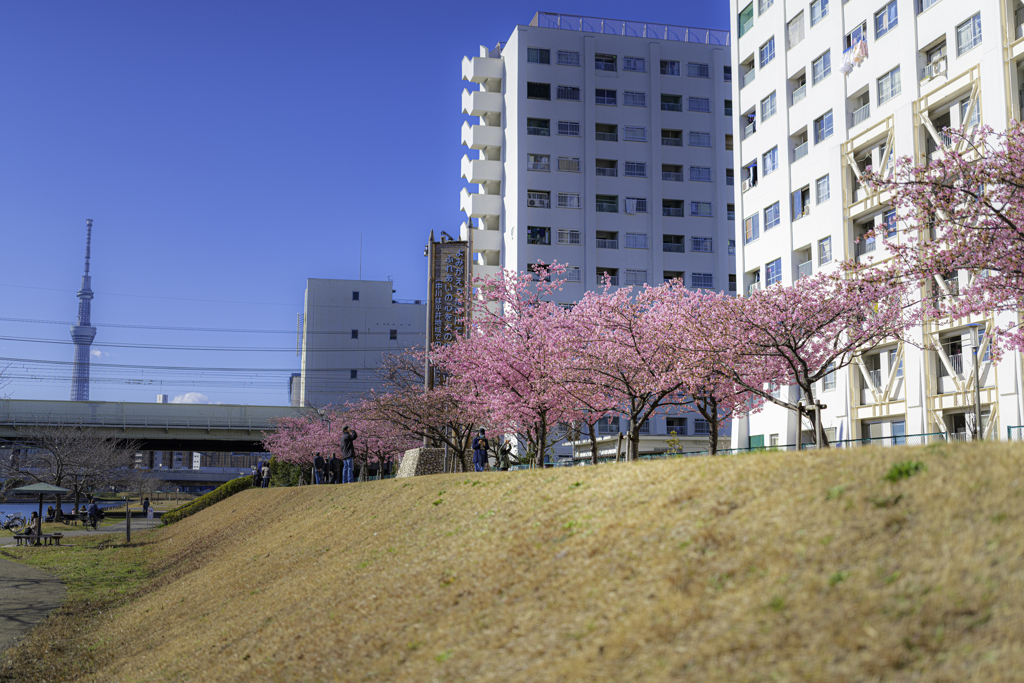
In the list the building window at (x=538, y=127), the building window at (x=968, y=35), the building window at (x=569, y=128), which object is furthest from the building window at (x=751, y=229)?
the building window at (x=538, y=127)

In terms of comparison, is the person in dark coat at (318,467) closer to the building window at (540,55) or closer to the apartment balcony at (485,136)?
the apartment balcony at (485,136)

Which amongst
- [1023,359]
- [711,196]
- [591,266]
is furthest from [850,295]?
[711,196]

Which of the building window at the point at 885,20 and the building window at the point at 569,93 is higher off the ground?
the building window at the point at 569,93

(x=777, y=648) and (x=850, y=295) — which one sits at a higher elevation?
(x=850, y=295)

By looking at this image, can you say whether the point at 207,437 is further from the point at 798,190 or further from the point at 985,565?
the point at 985,565

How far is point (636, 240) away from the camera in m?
57.2

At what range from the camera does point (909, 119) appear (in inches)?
1218

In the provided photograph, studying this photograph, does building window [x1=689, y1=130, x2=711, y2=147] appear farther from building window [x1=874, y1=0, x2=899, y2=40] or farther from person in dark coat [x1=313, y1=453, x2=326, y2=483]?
person in dark coat [x1=313, y1=453, x2=326, y2=483]

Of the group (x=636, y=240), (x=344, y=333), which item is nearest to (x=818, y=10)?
(x=636, y=240)

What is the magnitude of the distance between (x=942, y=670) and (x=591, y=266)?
5164 centimetres

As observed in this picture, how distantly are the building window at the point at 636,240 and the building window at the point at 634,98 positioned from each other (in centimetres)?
936

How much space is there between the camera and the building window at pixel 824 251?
117 ft

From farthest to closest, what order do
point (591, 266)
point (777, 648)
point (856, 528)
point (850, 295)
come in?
1. point (591, 266)
2. point (850, 295)
3. point (856, 528)
4. point (777, 648)

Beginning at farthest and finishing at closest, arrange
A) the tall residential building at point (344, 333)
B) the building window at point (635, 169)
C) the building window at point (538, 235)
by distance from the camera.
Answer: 1. the tall residential building at point (344, 333)
2. the building window at point (635, 169)
3. the building window at point (538, 235)
